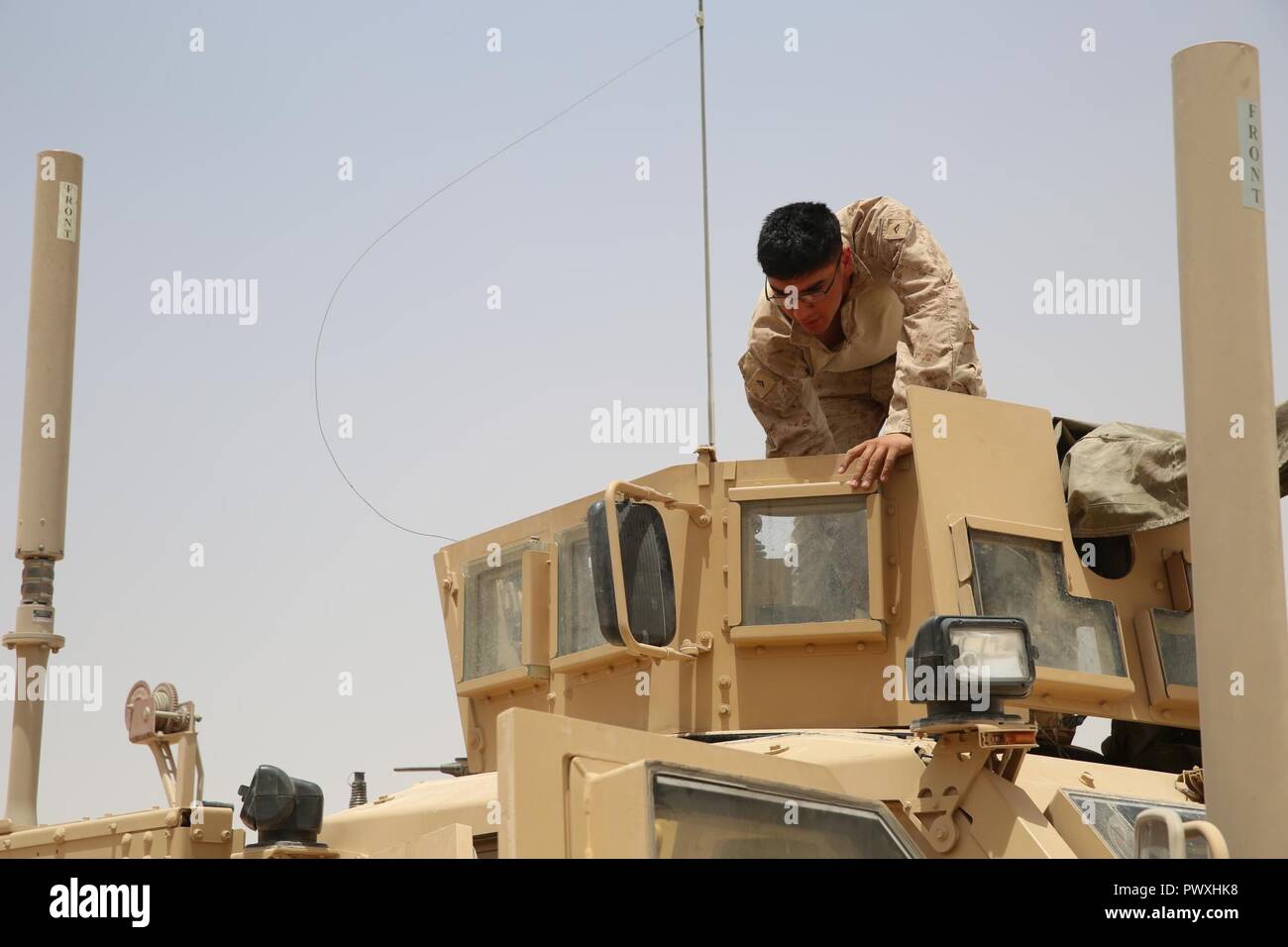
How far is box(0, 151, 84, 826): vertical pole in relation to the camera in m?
8.36

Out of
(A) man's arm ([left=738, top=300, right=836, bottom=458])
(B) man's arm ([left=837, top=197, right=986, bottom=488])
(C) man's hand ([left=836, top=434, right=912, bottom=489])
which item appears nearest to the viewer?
(C) man's hand ([left=836, top=434, right=912, bottom=489])

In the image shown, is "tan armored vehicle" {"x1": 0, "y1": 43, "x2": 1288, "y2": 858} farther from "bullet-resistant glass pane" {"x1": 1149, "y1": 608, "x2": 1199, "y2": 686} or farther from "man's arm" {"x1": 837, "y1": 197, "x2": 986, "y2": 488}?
"man's arm" {"x1": 837, "y1": 197, "x2": 986, "y2": 488}

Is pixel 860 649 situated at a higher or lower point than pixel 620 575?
lower

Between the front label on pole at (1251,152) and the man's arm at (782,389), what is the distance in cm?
363

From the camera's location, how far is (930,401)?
6668mm

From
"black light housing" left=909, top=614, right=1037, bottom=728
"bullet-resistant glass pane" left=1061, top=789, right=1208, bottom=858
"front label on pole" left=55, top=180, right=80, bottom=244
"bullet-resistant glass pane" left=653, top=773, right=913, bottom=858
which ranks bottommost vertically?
"bullet-resistant glass pane" left=1061, top=789, right=1208, bottom=858

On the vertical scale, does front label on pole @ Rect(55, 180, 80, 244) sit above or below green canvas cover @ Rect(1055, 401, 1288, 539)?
above

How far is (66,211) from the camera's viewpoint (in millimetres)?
8953

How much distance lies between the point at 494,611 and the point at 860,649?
1.86 meters

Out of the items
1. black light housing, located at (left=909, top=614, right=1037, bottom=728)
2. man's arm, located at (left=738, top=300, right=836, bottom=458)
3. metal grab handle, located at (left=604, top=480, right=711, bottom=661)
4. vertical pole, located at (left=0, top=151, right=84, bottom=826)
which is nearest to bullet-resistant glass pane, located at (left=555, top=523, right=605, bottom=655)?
metal grab handle, located at (left=604, top=480, right=711, bottom=661)

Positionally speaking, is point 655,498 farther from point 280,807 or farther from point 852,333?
point 280,807

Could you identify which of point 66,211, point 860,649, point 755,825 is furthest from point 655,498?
point 66,211
